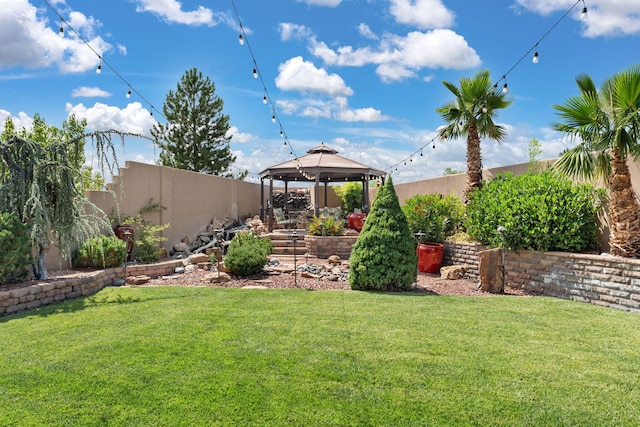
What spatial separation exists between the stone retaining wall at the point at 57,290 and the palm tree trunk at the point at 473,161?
7799 millimetres

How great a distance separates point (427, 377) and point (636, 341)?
276 centimetres

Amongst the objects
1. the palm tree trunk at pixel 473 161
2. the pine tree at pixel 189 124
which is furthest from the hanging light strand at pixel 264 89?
the pine tree at pixel 189 124

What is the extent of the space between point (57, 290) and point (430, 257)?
7201 mm

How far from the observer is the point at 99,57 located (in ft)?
24.4

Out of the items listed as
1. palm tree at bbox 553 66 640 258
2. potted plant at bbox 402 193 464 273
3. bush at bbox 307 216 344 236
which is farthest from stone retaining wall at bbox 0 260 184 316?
palm tree at bbox 553 66 640 258

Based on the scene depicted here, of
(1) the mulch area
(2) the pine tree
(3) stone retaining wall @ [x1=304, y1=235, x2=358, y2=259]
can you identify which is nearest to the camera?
(1) the mulch area

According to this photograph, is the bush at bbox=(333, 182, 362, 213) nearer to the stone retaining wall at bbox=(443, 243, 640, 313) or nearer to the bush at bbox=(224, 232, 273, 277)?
the bush at bbox=(224, 232, 273, 277)

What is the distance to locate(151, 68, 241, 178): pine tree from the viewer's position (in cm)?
2262

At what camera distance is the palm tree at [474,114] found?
31.2 feet

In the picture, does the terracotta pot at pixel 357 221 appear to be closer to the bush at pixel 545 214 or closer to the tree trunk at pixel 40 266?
the bush at pixel 545 214

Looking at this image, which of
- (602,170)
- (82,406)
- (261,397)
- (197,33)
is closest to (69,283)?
(82,406)

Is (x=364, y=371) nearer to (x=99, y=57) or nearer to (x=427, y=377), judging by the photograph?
(x=427, y=377)

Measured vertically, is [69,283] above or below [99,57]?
below

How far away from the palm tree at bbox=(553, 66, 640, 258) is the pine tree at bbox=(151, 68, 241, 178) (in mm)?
19316
